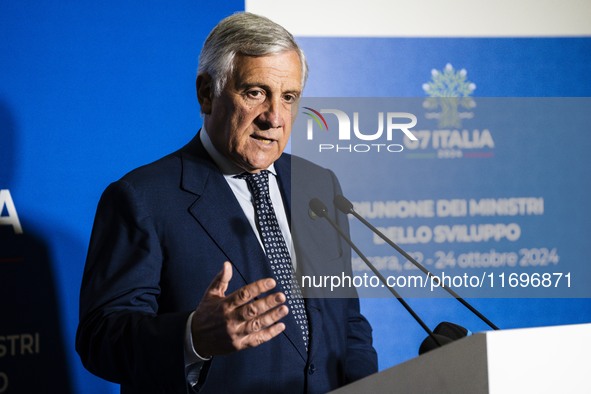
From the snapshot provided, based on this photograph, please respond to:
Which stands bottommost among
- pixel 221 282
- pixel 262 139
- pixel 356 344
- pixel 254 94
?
pixel 356 344

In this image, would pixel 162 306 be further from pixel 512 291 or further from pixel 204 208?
pixel 512 291

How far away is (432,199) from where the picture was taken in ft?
10.1

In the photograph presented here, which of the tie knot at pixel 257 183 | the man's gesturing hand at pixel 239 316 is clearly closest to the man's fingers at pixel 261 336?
the man's gesturing hand at pixel 239 316

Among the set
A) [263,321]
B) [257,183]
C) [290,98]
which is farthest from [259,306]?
[290,98]

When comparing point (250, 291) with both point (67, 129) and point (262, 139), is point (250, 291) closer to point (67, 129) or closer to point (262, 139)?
point (262, 139)

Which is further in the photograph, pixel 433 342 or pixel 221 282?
pixel 433 342

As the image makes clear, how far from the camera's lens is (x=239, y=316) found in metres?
1.46

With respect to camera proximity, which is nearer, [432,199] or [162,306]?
[162,306]

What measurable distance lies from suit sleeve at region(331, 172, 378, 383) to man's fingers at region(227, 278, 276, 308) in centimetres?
82

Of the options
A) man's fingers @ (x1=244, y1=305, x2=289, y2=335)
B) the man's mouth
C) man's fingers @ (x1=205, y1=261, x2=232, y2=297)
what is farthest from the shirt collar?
man's fingers @ (x1=244, y1=305, x2=289, y2=335)

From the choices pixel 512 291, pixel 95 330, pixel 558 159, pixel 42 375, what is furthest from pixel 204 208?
pixel 558 159

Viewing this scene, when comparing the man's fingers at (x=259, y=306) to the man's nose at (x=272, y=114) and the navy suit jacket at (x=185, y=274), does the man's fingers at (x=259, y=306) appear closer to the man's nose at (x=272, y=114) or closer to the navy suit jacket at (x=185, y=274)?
the navy suit jacket at (x=185, y=274)

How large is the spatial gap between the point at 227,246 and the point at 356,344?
0.53 metres

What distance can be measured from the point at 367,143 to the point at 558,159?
0.95 m
